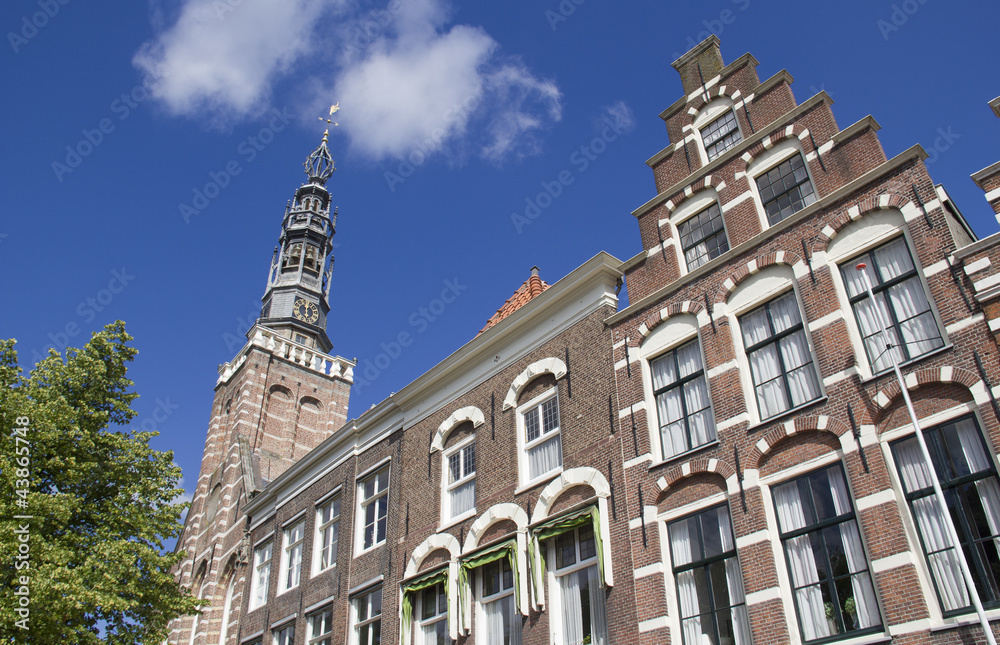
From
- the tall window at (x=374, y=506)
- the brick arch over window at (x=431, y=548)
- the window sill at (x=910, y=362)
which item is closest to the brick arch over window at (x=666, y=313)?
the window sill at (x=910, y=362)

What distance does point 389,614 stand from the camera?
17.0 meters

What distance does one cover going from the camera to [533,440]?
1544cm

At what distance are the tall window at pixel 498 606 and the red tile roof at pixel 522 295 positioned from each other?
6.89 m

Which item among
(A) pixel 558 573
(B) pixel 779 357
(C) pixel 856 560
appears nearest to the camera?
(C) pixel 856 560

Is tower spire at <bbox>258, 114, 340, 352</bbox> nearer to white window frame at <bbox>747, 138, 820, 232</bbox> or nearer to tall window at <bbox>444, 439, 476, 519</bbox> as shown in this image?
tall window at <bbox>444, 439, 476, 519</bbox>

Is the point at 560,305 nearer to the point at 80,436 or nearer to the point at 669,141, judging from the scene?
the point at 669,141

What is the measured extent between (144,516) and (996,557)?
633 inches

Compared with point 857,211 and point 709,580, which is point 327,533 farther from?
point 857,211

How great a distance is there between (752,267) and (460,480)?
8047mm

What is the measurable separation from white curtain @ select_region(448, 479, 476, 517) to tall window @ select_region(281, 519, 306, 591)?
745 centimetres

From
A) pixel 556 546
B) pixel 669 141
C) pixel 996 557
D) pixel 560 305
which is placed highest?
pixel 669 141

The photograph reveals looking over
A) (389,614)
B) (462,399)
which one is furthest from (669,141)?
(389,614)

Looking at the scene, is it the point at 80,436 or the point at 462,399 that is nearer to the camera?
the point at 80,436

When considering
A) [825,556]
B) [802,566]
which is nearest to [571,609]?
[802,566]
